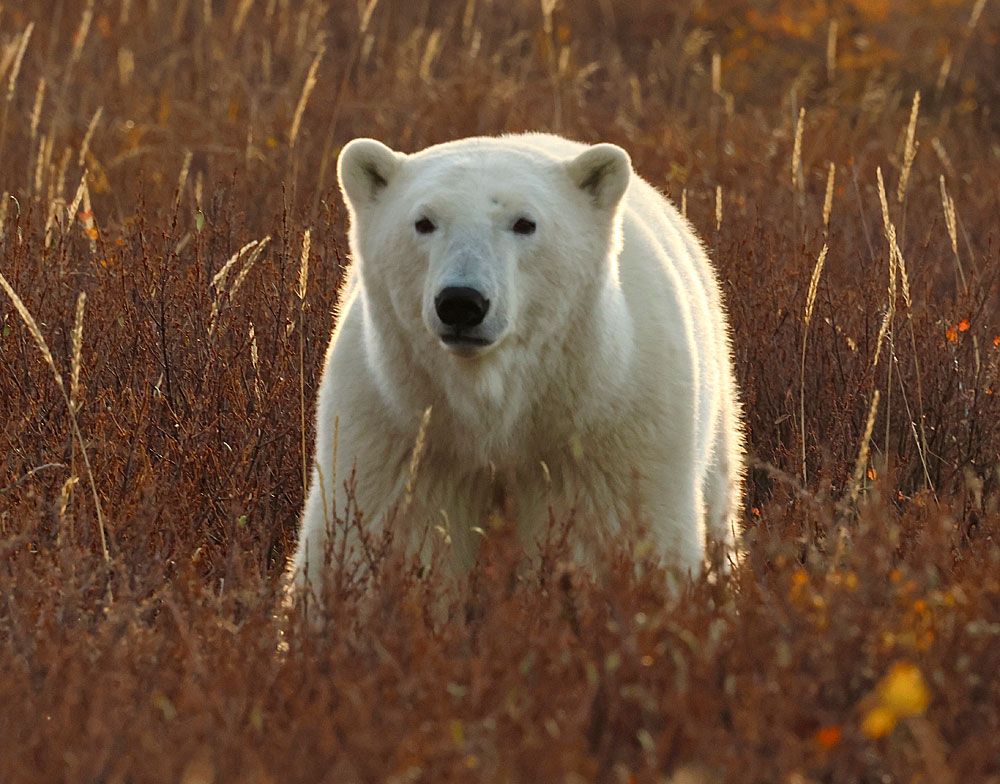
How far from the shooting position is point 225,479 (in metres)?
3.97

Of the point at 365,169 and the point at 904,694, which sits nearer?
the point at 904,694

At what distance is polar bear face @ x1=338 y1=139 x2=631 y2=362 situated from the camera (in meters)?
3.22

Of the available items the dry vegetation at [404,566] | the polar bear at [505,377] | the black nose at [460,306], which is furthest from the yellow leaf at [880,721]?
the black nose at [460,306]

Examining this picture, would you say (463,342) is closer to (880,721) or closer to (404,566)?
(404,566)

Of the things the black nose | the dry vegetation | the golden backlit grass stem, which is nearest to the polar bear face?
the black nose

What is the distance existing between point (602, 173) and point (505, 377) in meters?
0.60

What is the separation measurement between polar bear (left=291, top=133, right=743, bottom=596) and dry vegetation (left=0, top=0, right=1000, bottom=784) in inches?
8.9

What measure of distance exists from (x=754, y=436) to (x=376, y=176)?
1903mm

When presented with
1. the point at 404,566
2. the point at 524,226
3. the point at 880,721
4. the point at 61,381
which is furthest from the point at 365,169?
the point at 880,721

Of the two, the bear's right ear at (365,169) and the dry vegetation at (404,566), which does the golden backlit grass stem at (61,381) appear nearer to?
the dry vegetation at (404,566)

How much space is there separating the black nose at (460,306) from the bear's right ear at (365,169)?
603mm

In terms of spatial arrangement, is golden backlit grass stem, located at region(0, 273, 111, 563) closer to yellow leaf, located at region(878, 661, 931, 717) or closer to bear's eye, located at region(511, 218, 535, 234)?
bear's eye, located at region(511, 218, 535, 234)

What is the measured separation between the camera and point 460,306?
3166 millimetres

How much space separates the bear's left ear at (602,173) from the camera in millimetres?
3596
